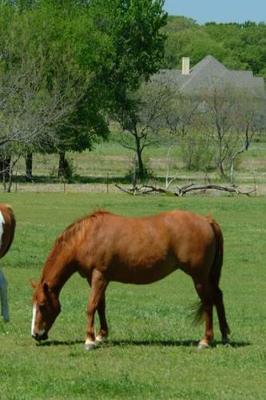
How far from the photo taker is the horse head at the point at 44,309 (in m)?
10.7

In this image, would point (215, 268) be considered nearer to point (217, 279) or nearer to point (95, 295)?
point (217, 279)

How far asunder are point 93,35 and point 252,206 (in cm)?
2120

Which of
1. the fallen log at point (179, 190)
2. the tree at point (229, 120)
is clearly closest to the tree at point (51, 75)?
the fallen log at point (179, 190)


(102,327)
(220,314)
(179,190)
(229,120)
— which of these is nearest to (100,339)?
(102,327)

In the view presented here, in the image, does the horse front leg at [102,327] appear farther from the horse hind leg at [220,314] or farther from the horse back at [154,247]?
the horse hind leg at [220,314]

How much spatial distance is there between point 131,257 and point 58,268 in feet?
2.53

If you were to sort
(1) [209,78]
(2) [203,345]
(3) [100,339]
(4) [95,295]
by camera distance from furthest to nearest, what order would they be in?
(1) [209,78]
(3) [100,339]
(4) [95,295]
(2) [203,345]

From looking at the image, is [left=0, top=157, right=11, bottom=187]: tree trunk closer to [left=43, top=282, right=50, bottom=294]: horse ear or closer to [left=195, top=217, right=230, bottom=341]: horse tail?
[left=43, top=282, right=50, bottom=294]: horse ear

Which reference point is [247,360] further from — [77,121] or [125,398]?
[77,121]

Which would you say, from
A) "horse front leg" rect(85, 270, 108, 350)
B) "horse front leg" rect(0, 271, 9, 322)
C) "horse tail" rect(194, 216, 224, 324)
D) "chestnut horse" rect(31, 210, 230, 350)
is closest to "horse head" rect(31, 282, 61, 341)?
"chestnut horse" rect(31, 210, 230, 350)

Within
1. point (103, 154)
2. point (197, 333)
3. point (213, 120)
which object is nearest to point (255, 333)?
point (197, 333)

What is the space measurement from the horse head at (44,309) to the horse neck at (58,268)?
70mm

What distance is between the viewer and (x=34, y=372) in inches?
360

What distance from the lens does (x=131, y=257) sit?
1072 cm
